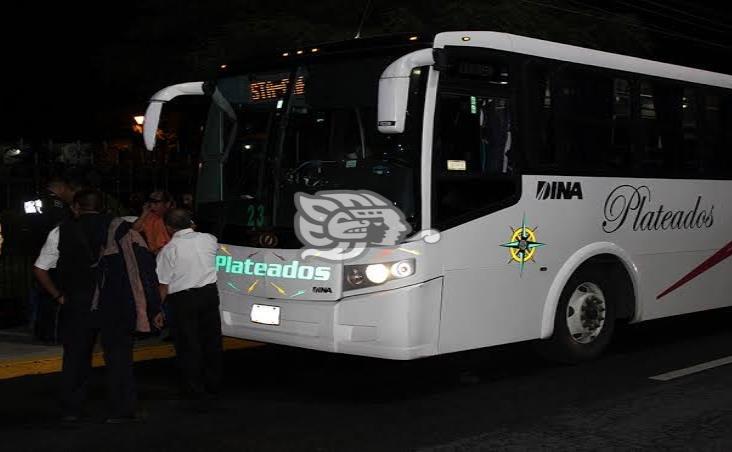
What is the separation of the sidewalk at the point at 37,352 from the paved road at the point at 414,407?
30cm

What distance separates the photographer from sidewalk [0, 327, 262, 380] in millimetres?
8883

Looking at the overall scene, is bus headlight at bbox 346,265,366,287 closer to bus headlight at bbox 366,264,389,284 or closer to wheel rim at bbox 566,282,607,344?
bus headlight at bbox 366,264,389,284

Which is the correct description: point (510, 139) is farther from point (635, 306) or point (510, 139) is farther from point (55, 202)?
point (55, 202)

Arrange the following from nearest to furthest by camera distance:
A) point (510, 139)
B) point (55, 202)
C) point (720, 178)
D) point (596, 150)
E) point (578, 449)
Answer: point (578, 449) → point (510, 139) → point (596, 150) → point (55, 202) → point (720, 178)

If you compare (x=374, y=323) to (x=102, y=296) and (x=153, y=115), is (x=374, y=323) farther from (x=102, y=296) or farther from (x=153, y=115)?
(x=153, y=115)

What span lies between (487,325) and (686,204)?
3.20 metres

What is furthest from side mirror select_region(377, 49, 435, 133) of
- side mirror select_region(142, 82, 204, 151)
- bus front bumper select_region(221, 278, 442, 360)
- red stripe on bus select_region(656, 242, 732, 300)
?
red stripe on bus select_region(656, 242, 732, 300)

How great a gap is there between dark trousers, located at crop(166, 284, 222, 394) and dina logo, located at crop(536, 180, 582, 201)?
2.79 meters

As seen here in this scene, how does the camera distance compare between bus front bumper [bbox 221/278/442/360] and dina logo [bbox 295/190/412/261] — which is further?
dina logo [bbox 295/190/412/261]

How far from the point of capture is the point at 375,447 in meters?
6.14

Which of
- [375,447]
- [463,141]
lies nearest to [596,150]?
[463,141]

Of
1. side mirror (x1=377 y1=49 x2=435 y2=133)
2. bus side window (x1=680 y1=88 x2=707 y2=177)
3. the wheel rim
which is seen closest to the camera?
side mirror (x1=377 y1=49 x2=435 y2=133)

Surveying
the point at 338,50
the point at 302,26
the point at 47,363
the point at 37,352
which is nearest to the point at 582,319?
the point at 338,50

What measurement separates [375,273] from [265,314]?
1.05 m
